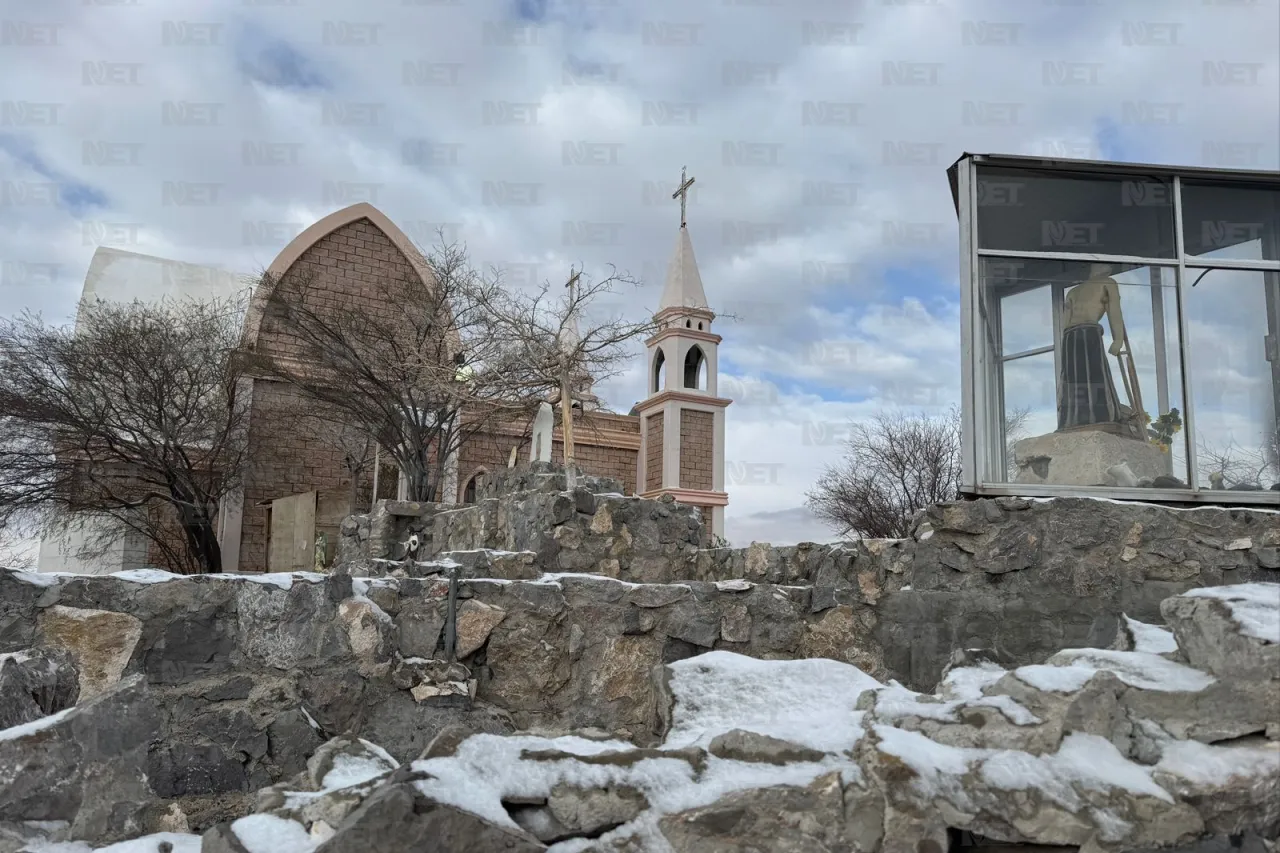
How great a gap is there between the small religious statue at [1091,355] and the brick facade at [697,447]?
61.5 ft

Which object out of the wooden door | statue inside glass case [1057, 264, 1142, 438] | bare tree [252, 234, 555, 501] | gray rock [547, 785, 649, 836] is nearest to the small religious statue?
statue inside glass case [1057, 264, 1142, 438]

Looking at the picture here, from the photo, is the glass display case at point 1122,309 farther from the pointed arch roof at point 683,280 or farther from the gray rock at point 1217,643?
the pointed arch roof at point 683,280

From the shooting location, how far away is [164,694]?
12.8 feet

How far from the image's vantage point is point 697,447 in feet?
82.4

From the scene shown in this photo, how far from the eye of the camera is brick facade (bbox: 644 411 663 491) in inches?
976

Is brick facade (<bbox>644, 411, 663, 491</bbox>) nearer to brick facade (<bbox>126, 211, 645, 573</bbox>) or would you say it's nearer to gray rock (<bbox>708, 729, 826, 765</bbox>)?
brick facade (<bbox>126, 211, 645, 573</bbox>)

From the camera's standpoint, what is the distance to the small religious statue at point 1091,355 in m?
5.84

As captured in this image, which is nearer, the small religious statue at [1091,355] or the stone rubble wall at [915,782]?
the stone rubble wall at [915,782]

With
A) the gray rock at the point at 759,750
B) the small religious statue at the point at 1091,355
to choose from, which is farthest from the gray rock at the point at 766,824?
the small religious statue at the point at 1091,355

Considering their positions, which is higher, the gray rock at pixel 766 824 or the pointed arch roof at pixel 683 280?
the pointed arch roof at pixel 683 280

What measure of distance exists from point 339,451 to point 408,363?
13.0 feet

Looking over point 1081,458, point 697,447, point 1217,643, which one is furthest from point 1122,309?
point 697,447

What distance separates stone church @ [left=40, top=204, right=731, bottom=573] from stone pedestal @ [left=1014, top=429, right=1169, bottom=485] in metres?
12.9

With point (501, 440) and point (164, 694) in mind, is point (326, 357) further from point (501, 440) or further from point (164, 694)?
point (164, 694)
